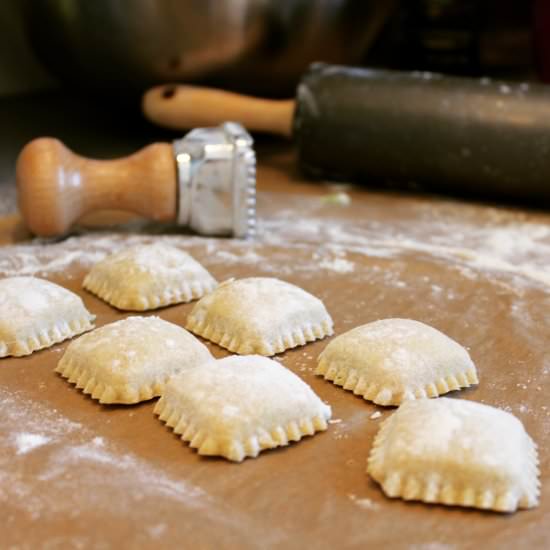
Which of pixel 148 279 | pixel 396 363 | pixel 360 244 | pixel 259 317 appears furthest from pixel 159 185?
pixel 396 363

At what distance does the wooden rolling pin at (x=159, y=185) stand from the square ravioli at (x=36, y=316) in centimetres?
37

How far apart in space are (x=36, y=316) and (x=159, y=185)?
1.86 ft

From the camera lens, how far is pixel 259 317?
5.19ft

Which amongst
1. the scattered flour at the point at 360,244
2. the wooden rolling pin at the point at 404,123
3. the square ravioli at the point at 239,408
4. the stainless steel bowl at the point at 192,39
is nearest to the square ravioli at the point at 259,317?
the square ravioli at the point at 239,408

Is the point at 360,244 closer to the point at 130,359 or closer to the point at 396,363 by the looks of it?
the point at 396,363

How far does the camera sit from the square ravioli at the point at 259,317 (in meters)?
1.57

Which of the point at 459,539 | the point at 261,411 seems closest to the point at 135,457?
the point at 261,411

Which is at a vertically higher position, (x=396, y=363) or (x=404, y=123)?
(x=404, y=123)

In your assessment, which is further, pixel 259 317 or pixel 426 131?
pixel 426 131

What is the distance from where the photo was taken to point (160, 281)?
176 centimetres

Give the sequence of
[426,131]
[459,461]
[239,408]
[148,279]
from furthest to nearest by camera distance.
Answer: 1. [426,131]
2. [148,279]
3. [239,408]
4. [459,461]

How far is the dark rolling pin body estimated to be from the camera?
7.50 ft

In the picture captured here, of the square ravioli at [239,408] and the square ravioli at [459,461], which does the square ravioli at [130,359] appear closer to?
the square ravioli at [239,408]

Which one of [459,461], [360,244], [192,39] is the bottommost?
[360,244]
